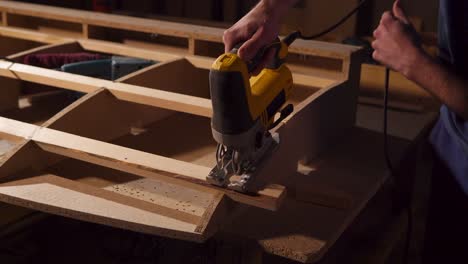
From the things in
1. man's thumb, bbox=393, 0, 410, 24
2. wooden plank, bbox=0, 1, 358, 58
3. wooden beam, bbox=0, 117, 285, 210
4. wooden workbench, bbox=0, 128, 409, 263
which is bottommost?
wooden workbench, bbox=0, 128, 409, 263

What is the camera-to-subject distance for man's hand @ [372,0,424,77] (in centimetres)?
122

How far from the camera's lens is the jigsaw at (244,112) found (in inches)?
39.8

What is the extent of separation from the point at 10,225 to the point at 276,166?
771mm

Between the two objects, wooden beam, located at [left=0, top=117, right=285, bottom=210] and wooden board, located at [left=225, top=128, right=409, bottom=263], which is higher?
wooden beam, located at [left=0, top=117, right=285, bottom=210]

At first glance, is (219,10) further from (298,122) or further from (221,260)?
(221,260)

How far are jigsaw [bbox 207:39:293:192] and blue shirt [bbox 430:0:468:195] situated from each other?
1.25ft

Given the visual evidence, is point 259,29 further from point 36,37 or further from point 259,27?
point 36,37

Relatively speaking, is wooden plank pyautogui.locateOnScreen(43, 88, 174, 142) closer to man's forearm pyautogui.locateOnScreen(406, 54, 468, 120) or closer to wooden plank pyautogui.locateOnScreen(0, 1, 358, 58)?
wooden plank pyautogui.locateOnScreen(0, 1, 358, 58)

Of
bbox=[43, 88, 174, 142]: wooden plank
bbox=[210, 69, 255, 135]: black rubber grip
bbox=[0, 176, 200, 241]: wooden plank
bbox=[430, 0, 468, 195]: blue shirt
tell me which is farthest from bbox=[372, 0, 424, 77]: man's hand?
bbox=[43, 88, 174, 142]: wooden plank

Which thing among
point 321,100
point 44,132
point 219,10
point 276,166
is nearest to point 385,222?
point 321,100

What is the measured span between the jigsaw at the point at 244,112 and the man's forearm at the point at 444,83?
0.27 metres

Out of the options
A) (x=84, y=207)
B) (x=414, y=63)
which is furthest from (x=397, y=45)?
(x=84, y=207)

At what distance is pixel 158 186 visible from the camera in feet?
4.33

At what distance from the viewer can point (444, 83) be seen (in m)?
1.17
